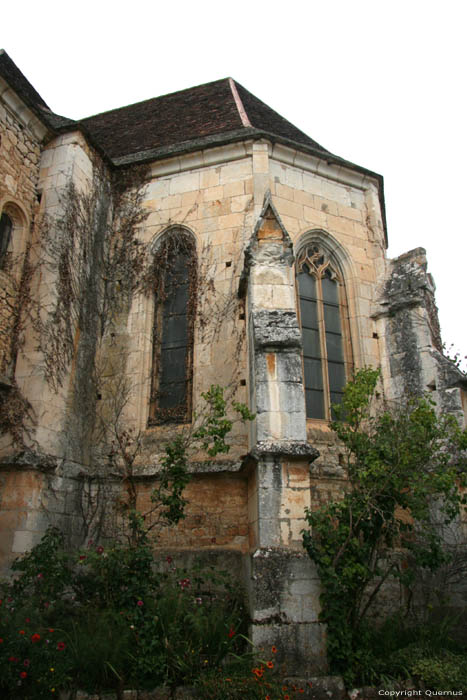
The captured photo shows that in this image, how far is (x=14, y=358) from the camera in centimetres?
789

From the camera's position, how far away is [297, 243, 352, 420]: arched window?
344 inches

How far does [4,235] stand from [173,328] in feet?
9.77

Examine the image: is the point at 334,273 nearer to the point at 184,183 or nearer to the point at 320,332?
the point at 320,332

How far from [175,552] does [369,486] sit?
9.83ft

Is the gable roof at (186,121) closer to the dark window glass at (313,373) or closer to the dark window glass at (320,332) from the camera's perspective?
the dark window glass at (320,332)

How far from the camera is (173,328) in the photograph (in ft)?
30.1

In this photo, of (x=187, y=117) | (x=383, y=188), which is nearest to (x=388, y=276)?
(x=383, y=188)

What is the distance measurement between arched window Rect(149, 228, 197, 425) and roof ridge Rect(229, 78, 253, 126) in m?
2.72

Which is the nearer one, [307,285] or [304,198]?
[307,285]

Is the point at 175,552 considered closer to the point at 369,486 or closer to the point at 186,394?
the point at 186,394

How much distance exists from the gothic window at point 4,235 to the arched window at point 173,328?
7.87 feet

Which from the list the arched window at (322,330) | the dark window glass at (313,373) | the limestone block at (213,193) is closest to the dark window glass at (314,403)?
the arched window at (322,330)

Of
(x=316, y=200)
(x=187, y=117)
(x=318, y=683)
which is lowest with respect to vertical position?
(x=318, y=683)

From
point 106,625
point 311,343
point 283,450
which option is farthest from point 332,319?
point 106,625
